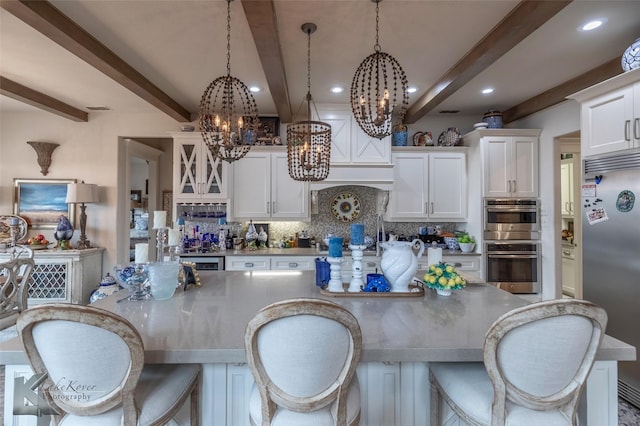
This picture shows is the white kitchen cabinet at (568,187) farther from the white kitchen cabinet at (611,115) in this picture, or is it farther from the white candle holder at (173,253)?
the white candle holder at (173,253)

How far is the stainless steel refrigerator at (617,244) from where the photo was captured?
2.20 m

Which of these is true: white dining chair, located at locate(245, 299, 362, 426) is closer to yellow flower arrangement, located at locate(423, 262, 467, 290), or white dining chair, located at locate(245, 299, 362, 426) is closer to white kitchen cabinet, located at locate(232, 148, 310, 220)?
yellow flower arrangement, located at locate(423, 262, 467, 290)

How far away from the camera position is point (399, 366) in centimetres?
150

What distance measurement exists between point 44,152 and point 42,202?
2.30 ft

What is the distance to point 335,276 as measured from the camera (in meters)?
1.95

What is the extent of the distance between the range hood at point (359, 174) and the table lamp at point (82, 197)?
3.15 meters

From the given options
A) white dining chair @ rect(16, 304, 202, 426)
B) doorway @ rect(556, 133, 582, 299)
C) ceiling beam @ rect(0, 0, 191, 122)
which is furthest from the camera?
doorway @ rect(556, 133, 582, 299)

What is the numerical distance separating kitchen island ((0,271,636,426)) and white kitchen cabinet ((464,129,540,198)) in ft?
7.32

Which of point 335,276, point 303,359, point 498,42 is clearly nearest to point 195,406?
point 303,359

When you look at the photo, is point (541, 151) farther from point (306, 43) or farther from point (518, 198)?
point (306, 43)

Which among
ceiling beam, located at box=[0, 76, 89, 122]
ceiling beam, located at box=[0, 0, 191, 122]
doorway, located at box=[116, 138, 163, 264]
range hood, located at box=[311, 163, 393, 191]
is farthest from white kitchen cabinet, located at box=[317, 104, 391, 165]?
ceiling beam, located at box=[0, 76, 89, 122]

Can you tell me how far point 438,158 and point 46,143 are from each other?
17.7ft

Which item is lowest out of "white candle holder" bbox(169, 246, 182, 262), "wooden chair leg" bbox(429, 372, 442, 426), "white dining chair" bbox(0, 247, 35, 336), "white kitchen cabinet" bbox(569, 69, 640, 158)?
"wooden chair leg" bbox(429, 372, 442, 426)

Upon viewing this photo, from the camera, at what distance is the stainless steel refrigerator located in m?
2.20
